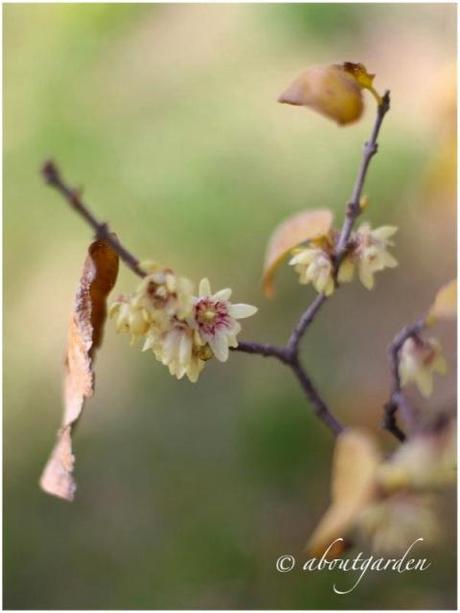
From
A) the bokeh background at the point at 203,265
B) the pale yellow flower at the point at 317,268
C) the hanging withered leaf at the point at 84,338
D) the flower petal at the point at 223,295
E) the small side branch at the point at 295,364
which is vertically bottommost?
the hanging withered leaf at the point at 84,338

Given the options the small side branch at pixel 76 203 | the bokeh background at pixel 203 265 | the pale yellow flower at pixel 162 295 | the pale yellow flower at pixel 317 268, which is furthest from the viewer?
the bokeh background at pixel 203 265

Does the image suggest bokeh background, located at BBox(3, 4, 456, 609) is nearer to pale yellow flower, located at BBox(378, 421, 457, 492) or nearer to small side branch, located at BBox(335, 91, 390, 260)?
small side branch, located at BBox(335, 91, 390, 260)

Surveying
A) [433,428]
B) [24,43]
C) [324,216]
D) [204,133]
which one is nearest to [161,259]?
[204,133]

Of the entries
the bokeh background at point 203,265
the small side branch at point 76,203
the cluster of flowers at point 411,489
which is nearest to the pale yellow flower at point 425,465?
the cluster of flowers at point 411,489

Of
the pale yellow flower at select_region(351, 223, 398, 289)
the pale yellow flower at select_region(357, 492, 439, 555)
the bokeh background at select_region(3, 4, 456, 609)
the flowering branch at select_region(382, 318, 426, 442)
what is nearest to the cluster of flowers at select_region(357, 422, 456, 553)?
the pale yellow flower at select_region(357, 492, 439, 555)

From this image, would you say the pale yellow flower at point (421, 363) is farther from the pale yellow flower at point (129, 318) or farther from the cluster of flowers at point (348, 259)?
the pale yellow flower at point (129, 318)

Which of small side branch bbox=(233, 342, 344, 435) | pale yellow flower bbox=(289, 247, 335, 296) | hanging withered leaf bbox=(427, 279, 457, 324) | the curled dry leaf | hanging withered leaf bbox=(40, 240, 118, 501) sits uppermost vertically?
Result: pale yellow flower bbox=(289, 247, 335, 296)

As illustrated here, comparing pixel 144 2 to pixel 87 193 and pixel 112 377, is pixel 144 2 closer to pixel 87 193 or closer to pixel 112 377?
pixel 87 193
